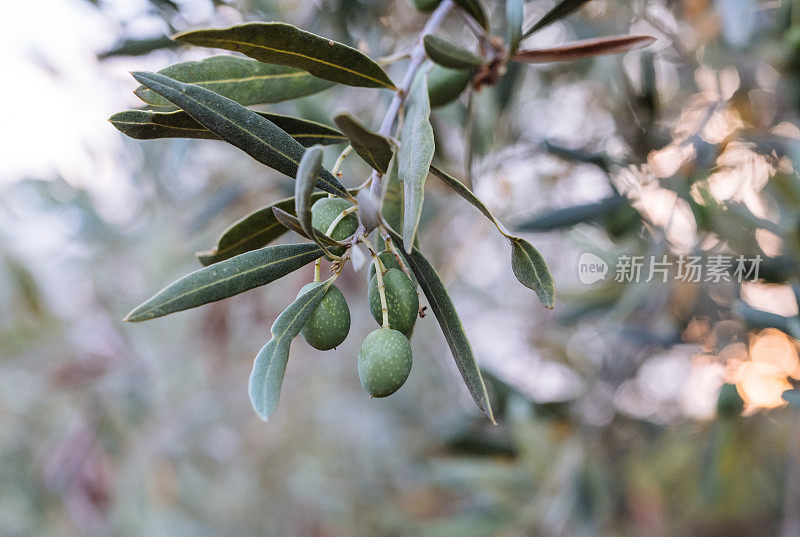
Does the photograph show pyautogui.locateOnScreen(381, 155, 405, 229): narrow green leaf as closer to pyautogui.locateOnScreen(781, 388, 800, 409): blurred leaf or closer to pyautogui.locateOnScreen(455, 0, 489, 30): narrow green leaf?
pyautogui.locateOnScreen(455, 0, 489, 30): narrow green leaf

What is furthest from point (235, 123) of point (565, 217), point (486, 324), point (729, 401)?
point (486, 324)

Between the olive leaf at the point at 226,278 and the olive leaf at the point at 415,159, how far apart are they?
11 cm

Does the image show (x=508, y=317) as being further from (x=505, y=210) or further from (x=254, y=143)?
(x=254, y=143)

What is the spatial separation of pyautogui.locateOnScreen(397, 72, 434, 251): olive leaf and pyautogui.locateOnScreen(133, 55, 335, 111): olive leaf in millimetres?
183

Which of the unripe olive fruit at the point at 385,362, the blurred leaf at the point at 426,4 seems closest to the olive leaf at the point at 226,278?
the unripe olive fruit at the point at 385,362

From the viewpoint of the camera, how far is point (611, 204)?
1.37m

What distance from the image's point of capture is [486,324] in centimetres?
337

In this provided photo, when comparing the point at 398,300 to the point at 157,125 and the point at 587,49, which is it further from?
the point at 587,49

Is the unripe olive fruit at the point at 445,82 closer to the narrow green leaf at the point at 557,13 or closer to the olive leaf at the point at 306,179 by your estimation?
the narrow green leaf at the point at 557,13

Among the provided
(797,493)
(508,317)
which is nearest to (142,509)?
(508,317)

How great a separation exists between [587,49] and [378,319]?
49 cm

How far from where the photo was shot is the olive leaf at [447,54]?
0.66 meters

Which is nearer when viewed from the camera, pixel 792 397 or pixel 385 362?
pixel 385 362
